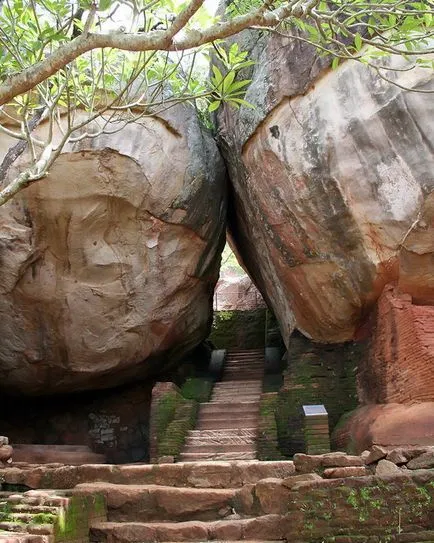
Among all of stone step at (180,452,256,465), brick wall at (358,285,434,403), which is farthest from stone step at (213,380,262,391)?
brick wall at (358,285,434,403)

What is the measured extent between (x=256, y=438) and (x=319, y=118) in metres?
4.77

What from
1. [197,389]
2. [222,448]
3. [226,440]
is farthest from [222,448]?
[197,389]

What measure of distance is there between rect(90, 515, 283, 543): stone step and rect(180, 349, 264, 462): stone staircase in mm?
2976

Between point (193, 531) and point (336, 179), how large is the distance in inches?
197

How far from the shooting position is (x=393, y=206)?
334 inches

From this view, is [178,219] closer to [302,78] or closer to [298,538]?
[302,78]

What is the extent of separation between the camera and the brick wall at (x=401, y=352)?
8.25m

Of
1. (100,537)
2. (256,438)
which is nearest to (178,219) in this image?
(256,438)

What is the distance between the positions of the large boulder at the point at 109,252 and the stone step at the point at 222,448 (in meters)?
2.85

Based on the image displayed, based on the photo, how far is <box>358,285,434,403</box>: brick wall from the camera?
8.25 metres

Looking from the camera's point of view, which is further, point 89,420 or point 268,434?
point 89,420

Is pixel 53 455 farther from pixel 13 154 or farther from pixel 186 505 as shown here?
pixel 13 154

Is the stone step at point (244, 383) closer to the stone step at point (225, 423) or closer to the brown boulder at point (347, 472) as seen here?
the stone step at point (225, 423)

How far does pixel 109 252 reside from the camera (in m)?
11.2
